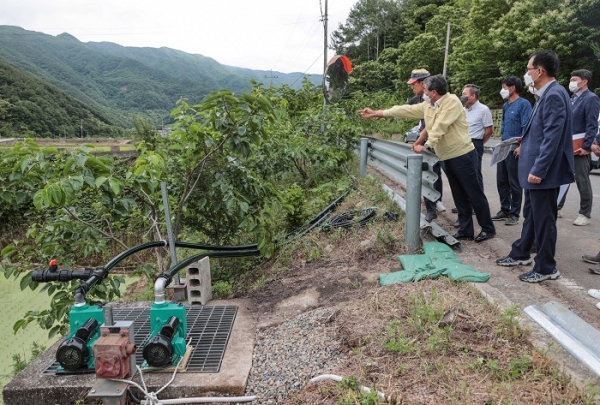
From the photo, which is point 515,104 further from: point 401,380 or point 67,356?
point 67,356

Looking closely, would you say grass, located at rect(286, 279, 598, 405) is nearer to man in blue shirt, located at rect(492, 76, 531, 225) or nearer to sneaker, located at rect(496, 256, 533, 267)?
sneaker, located at rect(496, 256, 533, 267)

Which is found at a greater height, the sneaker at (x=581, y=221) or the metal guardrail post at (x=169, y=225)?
the metal guardrail post at (x=169, y=225)

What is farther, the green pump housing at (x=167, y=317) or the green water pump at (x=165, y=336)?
the green pump housing at (x=167, y=317)

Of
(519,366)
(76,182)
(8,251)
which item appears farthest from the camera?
(8,251)

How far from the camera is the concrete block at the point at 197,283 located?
13.1ft

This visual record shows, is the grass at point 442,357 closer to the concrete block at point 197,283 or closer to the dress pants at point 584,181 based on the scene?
the concrete block at point 197,283

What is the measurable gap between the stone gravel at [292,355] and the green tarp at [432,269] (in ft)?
2.19

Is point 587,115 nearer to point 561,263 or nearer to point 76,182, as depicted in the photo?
point 561,263

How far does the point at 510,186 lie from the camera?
5.50 m

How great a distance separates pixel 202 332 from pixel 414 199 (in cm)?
219

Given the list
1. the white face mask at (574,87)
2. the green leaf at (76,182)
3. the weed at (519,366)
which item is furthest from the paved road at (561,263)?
the green leaf at (76,182)

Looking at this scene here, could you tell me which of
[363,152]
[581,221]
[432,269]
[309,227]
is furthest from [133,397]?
[363,152]

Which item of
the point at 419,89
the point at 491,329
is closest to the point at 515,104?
the point at 419,89

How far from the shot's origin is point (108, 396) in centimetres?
246
